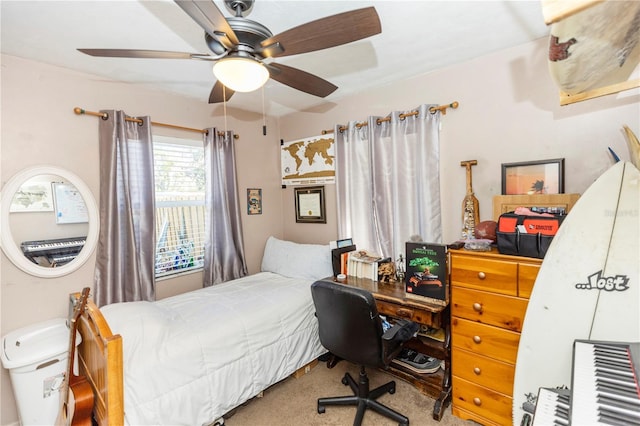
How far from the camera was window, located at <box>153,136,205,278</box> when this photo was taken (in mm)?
2664

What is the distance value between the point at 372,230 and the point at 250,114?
75.0 inches

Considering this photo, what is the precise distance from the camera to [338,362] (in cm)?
257

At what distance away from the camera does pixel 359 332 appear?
1.71 m

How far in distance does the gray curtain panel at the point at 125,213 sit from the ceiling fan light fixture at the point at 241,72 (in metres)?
1.47

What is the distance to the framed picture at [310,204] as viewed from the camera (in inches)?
128

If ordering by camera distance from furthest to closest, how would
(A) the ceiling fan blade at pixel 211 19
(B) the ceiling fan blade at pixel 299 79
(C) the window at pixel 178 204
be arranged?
(C) the window at pixel 178 204, (B) the ceiling fan blade at pixel 299 79, (A) the ceiling fan blade at pixel 211 19

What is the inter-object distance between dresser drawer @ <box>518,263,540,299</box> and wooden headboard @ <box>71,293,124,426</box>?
6.59 feet

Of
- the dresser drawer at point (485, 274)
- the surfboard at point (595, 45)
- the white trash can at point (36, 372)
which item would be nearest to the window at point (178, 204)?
the white trash can at point (36, 372)

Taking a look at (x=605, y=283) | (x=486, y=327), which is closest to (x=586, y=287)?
(x=605, y=283)

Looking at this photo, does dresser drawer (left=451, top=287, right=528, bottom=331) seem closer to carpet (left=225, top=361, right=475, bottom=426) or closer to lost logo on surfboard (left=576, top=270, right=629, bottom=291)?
lost logo on surfboard (left=576, top=270, right=629, bottom=291)

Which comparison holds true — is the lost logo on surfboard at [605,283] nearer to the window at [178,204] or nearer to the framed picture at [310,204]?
the framed picture at [310,204]

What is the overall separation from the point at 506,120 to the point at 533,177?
17.5 inches

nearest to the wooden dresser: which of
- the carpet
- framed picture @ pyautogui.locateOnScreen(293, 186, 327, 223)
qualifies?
the carpet

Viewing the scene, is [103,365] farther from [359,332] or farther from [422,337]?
[422,337]
